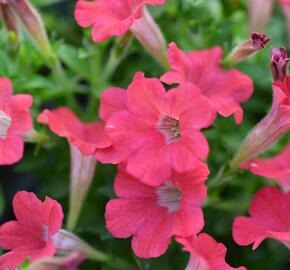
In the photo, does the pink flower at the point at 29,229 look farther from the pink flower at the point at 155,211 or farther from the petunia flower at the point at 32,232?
the pink flower at the point at 155,211

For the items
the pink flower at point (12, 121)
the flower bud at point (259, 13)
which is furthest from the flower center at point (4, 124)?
the flower bud at point (259, 13)

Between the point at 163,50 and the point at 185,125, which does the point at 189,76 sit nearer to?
the point at 163,50

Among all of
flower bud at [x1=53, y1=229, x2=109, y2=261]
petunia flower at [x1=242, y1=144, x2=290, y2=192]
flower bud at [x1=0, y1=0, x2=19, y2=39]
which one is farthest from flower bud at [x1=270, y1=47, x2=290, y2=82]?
flower bud at [x1=0, y1=0, x2=19, y2=39]

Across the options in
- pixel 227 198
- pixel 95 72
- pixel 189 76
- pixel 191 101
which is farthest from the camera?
pixel 227 198

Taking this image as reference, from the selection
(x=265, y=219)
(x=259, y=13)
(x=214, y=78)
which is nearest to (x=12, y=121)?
(x=214, y=78)

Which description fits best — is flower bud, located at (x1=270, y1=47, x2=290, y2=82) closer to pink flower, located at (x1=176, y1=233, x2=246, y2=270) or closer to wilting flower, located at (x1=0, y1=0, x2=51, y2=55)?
pink flower, located at (x1=176, y1=233, x2=246, y2=270)

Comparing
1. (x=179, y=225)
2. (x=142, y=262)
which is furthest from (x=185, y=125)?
(x=142, y=262)

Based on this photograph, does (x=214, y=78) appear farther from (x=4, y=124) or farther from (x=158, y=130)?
(x=4, y=124)
